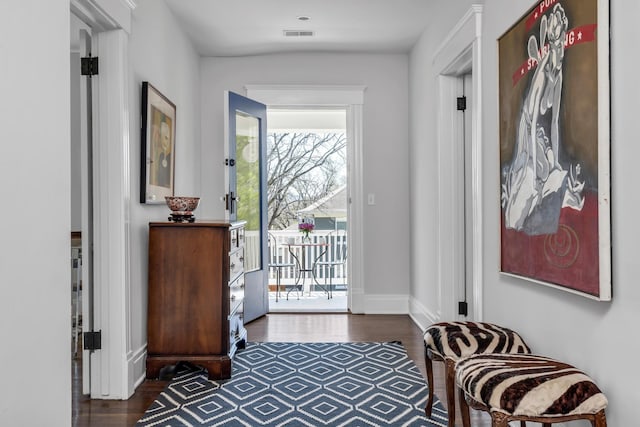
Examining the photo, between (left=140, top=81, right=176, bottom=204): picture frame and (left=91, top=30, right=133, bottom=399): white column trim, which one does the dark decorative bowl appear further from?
(left=91, top=30, right=133, bottom=399): white column trim

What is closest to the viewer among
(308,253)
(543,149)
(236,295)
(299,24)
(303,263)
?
(543,149)

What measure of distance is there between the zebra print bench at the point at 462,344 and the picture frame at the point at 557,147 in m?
0.28

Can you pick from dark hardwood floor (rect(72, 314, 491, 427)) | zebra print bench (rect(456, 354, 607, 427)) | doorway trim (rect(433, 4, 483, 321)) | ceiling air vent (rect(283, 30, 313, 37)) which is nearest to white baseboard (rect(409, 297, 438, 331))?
dark hardwood floor (rect(72, 314, 491, 427))

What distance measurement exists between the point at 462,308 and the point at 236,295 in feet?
5.29

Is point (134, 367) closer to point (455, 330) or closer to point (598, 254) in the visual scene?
point (455, 330)

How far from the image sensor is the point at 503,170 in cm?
248

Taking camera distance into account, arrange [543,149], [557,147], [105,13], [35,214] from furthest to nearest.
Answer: [105,13] < [543,149] < [557,147] < [35,214]

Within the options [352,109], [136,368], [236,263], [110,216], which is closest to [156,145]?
[110,216]

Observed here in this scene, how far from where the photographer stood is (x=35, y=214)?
1647 mm

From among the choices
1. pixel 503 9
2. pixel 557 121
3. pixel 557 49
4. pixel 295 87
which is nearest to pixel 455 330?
pixel 557 121

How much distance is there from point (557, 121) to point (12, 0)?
1.86 m

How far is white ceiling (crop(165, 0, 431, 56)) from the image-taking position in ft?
13.0

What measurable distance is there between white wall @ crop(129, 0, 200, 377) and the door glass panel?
44 centimetres

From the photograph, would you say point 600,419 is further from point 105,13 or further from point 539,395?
point 105,13
